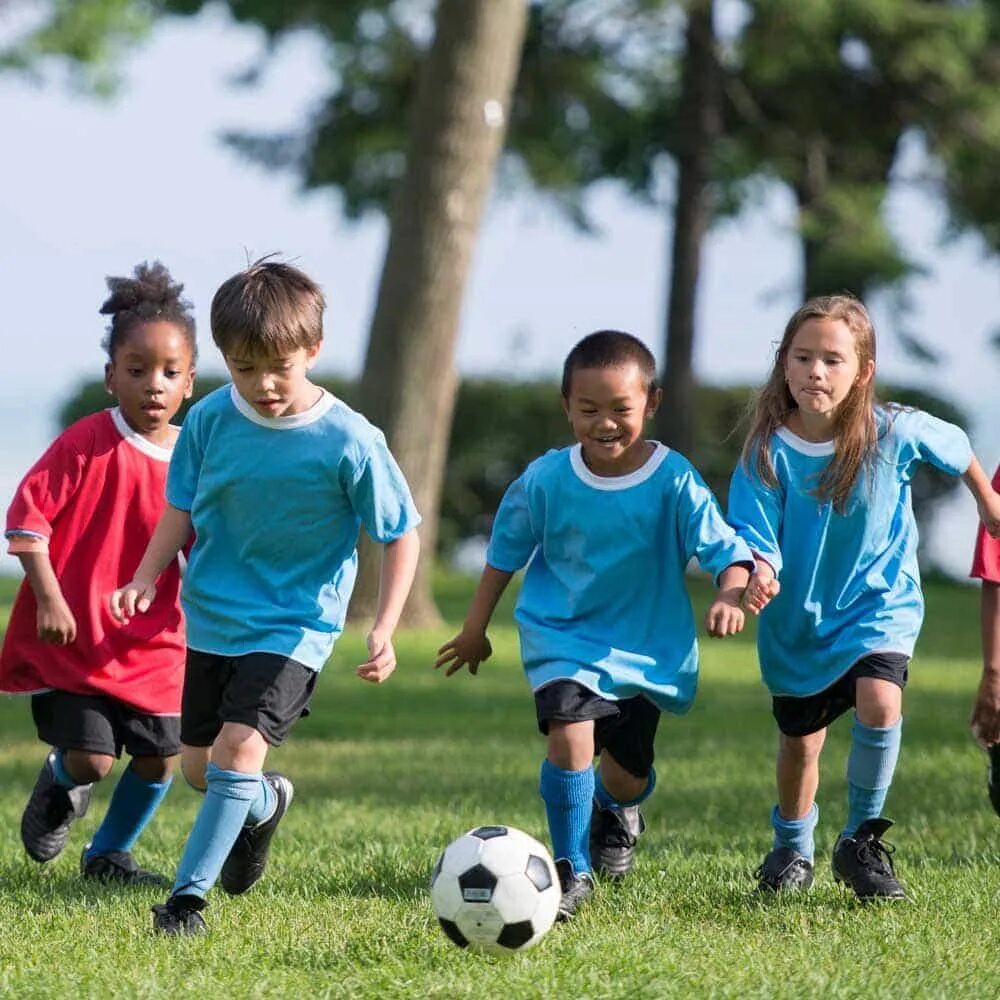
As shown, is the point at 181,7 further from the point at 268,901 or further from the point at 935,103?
the point at 268,901

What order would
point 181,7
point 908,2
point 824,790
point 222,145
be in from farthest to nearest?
1. point 222,145
2. point 908,2
3. point 181,7
4. point 824,790

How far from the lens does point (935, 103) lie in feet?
67.3

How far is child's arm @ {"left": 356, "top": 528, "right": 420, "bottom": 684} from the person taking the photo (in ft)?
14.8

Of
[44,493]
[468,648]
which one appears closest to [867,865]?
[468,648]

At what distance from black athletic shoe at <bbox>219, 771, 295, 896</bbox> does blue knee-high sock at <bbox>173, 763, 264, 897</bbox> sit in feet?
0.99

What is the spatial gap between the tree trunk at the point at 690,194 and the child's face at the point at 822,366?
15.2 meters

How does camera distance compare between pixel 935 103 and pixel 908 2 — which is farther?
pixel 935 103

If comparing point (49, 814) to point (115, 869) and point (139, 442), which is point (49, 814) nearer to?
point (115, 869)

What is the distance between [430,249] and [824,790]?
7237 mm

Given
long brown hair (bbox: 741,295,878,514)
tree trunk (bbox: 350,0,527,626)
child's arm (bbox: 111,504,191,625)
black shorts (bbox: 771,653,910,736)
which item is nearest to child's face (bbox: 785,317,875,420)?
long brown hair (bbox: 741,295,878,514)

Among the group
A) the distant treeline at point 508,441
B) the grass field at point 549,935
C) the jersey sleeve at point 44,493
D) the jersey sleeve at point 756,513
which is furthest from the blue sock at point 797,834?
the distant treeline at point 508,441

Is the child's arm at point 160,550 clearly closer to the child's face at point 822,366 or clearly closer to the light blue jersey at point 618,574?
the light blue jersey at point 618,574

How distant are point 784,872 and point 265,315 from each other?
2.16 meters

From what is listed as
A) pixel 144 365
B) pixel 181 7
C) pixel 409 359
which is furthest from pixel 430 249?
pixel 144 365
